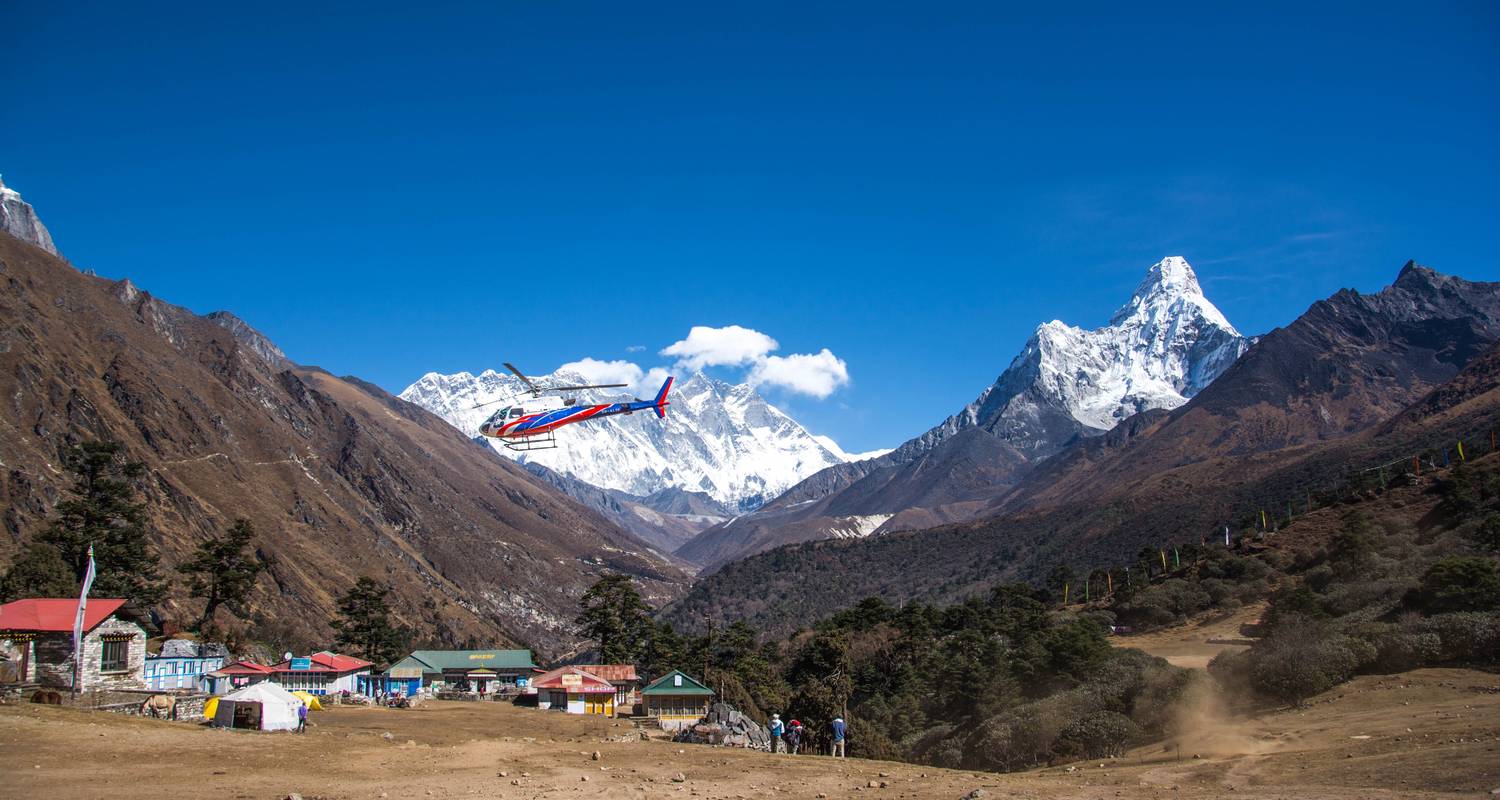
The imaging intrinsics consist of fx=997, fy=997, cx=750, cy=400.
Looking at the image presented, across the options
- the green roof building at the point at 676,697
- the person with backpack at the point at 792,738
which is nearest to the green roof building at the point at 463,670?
the green roof building at the point at 676,697

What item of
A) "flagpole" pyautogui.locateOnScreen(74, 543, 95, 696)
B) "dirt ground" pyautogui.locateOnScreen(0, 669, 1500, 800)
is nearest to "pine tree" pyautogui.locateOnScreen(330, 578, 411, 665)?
"flagpole" pyautogui.locateOnScreen(74, 543, 95, 696)

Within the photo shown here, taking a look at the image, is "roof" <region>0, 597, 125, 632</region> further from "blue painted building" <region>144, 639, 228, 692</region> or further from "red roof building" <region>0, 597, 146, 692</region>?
"blue painted building" <region>144, 639, 228, 692</region>

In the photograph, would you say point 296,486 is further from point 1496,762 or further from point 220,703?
point 1496,762

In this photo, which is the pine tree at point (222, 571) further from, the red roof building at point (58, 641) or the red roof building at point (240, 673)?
the red roof building at point (58, 641)

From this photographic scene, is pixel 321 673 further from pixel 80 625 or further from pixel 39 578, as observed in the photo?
pixel 80 625

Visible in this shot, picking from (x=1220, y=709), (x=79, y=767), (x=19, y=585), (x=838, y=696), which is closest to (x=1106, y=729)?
(x=1220, y=709)

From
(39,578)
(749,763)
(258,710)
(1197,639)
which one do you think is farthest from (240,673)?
(1197,639)
